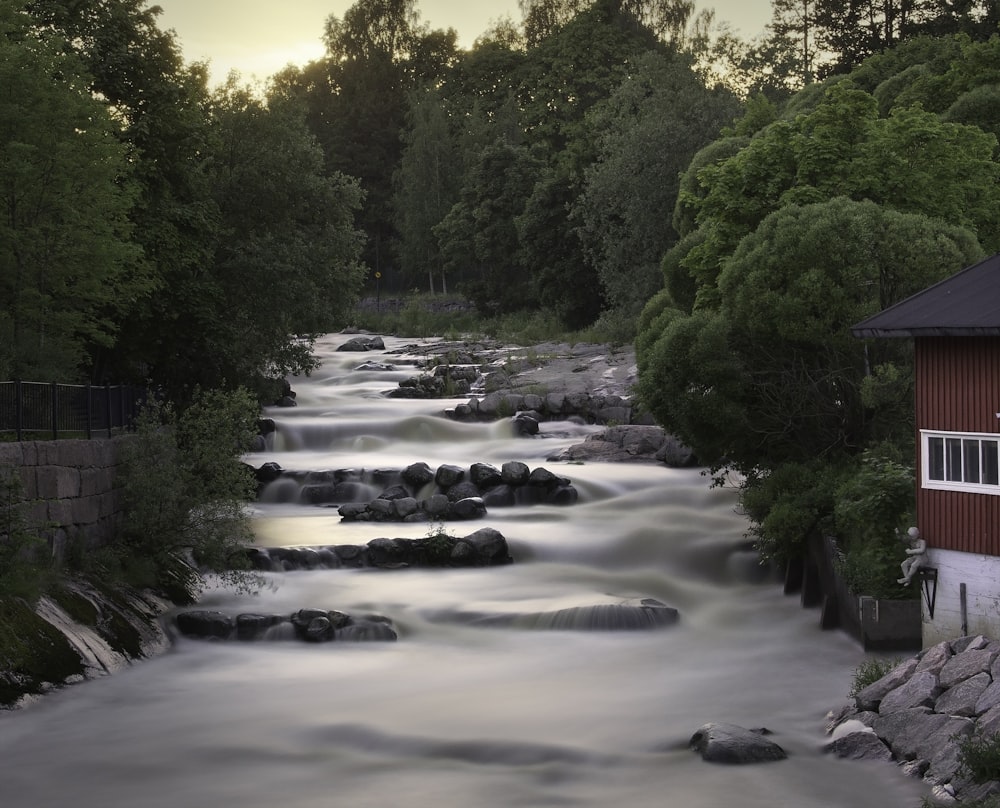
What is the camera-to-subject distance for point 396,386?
55.9 metres

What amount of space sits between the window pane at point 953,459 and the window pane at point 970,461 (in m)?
0.07

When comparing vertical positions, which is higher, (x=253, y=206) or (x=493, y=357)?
(x=253, y=206)

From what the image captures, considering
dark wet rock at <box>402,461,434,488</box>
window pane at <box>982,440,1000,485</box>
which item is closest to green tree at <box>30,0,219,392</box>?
dark wet rock at <box>402,461,434,488</box>

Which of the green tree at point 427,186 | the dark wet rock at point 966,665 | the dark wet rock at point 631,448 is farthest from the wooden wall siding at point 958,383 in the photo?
the green tree at point 427,186

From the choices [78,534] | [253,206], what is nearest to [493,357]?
[253,206]

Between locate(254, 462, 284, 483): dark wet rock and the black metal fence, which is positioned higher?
the black metal fence

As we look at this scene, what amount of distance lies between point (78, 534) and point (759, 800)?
13879 millimetres

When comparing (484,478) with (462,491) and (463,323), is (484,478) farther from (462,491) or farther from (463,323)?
(463,323)

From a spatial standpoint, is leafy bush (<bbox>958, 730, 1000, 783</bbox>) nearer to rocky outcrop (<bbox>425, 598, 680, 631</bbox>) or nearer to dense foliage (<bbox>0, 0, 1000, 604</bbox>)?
dense foliage (<bbox>0, 0, 1000, 604</bbox>)

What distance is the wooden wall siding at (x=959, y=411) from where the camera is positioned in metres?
19.1

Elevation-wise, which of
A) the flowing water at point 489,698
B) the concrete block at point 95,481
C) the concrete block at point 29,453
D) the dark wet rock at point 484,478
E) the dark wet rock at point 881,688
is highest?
the concrete block at point 29,453

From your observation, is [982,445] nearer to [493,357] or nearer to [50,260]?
[50,260]

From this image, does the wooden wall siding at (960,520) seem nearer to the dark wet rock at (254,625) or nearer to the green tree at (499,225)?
the dark wet rock at (254,625)

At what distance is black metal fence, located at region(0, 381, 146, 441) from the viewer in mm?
23328
